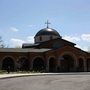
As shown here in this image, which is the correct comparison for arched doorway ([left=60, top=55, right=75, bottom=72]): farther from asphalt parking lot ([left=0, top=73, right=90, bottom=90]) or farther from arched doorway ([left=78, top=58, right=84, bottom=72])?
asphalt parking lot ([left=0, top=73, right=90, bottom=90])

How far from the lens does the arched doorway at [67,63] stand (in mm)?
59406

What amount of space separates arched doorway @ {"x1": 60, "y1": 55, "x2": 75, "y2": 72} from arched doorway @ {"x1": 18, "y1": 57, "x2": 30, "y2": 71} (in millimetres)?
7422

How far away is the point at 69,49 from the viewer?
191 feet

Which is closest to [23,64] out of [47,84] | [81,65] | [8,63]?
[8,63]

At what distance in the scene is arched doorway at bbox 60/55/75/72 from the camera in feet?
195

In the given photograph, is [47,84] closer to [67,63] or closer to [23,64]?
[23,64]

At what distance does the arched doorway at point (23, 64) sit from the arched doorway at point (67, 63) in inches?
292

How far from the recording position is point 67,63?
6159 cm

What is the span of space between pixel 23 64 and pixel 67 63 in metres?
10.2

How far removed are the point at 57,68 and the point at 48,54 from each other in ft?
11.2

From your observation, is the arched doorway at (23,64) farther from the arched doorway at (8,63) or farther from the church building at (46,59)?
the arched doorway at (8,63)

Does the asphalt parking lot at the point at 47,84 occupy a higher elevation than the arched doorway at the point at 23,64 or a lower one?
lower

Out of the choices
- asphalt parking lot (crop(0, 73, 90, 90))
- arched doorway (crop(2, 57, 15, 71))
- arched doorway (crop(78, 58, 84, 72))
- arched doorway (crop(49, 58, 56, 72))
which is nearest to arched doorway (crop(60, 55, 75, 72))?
arched doorway (crop(78, 58, 84, 72))

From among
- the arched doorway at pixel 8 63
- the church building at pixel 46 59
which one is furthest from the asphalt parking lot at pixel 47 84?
the arched doorway at pixel 8 63
